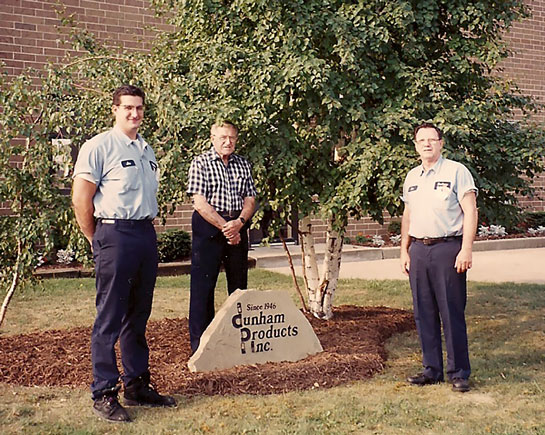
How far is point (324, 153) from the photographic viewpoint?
728cm

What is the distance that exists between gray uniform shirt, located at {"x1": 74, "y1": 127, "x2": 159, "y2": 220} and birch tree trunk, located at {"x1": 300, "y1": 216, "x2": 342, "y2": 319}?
3369mm

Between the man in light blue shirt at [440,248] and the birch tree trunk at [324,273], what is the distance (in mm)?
2376

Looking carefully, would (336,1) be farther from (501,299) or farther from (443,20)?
(501,299)

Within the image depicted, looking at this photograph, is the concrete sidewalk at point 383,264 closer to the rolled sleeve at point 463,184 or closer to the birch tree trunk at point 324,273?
the birch tree trunk at point 324,273

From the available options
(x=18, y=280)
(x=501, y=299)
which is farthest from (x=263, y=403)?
(x=501, y=299)

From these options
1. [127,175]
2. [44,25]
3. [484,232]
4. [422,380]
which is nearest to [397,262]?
[484,232]

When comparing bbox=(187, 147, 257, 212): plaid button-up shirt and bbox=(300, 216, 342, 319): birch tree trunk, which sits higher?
bbox=(187, 147, 257, 212): plaid button-up shirt

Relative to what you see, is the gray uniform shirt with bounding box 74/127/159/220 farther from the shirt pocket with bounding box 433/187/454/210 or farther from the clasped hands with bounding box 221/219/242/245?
the shirt pocket with bounding box 433/187/454/210

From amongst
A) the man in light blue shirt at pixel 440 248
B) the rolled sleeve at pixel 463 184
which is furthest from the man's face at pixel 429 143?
the rolled sleeve at pixel 463 184

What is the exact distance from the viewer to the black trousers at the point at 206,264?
596 cm

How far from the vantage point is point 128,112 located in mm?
4746

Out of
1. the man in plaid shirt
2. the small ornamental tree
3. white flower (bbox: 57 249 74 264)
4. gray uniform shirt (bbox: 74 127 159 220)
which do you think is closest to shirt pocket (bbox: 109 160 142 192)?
gray uniform shirt (bbox: 74 127 159 220)

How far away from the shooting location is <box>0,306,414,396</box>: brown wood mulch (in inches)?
213

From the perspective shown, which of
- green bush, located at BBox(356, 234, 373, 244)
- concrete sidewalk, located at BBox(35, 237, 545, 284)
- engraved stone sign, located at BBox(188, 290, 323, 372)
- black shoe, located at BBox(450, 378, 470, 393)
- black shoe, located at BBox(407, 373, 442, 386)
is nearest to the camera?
black shoe, located at BBox(450, 378, 470, 393)
